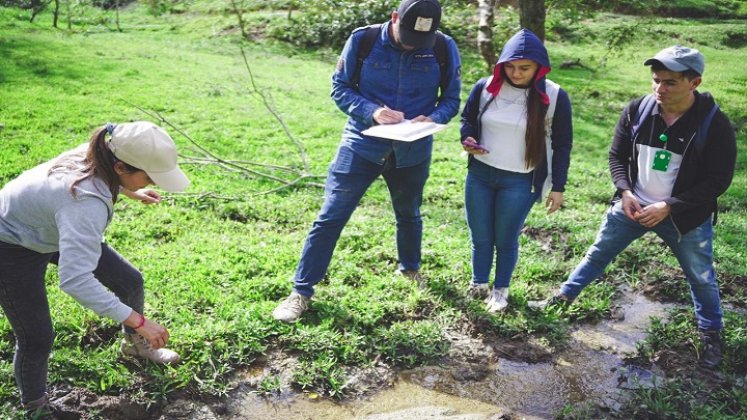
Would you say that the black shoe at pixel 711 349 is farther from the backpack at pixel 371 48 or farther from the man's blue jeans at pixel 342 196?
the backpack at pixel 371 48

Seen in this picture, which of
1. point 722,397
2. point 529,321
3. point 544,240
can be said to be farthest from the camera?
point 544,240

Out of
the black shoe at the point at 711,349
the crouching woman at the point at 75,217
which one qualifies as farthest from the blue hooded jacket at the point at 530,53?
the crouching woman at the point at 75,217

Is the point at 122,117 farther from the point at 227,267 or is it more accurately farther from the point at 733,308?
the point at 733,308

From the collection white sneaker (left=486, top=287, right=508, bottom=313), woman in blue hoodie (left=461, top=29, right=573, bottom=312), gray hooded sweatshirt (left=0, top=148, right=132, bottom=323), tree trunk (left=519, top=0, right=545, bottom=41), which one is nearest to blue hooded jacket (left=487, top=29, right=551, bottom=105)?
woman in blue hoodie (left=461, top=29, right=573, bottom=312)

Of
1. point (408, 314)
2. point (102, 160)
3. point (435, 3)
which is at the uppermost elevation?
point (435, 3)

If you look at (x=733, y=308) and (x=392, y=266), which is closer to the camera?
(x=733, y=308)

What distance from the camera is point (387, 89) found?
3.68 m

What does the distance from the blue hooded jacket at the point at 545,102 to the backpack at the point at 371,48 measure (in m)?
0.21

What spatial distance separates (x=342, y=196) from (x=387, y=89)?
0.68 m

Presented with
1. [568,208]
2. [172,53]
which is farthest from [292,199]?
[172,53]

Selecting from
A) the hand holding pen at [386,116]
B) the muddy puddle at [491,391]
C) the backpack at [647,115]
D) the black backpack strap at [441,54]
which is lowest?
the muddy puddle at [491,391]

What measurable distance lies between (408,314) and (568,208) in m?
2.78

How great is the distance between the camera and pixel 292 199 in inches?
238

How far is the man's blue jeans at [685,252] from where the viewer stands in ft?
11.5
